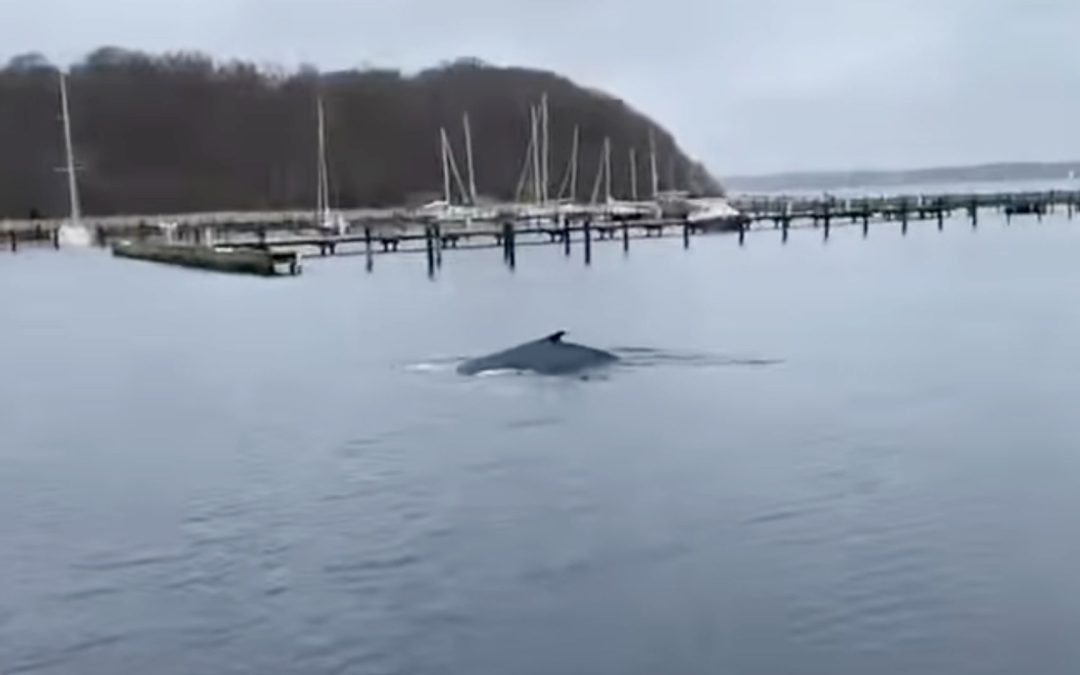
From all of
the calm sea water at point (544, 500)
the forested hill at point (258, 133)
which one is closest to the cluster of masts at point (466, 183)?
the forested hill at point (258, 133)

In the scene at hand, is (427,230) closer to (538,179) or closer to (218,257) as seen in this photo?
(218,257)

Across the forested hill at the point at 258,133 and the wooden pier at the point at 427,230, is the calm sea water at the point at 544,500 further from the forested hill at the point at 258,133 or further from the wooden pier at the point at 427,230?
the forested hill at the point at 258,133

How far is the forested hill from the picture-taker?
411ft

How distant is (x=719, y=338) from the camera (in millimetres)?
36844

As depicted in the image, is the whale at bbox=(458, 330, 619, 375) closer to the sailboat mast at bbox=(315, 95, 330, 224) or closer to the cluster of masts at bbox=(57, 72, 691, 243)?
the cluster of masts at bbox=(57, 72, 691, 243)

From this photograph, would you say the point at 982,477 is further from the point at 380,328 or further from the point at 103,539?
the point at 380,328

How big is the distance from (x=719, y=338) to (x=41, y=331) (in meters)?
16.9

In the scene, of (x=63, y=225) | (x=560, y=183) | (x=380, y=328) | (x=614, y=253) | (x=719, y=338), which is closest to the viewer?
A: (x=719, y=338)

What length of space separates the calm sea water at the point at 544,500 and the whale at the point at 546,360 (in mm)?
674

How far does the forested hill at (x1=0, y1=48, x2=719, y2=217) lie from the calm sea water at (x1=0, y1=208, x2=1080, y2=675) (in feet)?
289

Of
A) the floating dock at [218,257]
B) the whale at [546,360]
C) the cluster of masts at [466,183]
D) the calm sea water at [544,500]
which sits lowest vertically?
the calm sea water at [544,500]

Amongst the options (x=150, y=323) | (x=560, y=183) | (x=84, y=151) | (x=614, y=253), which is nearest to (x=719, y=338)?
(x=150, y=323)

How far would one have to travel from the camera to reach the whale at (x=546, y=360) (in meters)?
30.0

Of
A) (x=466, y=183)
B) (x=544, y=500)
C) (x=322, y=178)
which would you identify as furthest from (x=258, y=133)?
(x=544, y=500)
